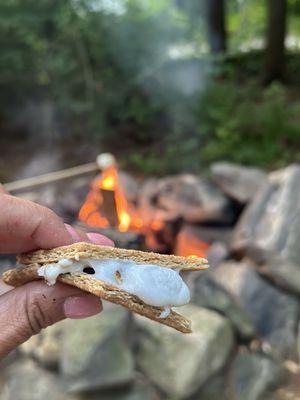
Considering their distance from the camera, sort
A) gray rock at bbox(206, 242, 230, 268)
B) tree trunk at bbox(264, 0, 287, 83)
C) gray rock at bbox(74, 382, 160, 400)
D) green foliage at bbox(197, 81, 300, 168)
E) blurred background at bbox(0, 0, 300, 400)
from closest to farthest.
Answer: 1. gray rock at bbox(74, 382, 160, 400)
2. blurred background at bbox(0, 0, 300, 400)
3. gray rock at bbox(206, 242, 230, 268)
4. green foliage at bbox(197, 81, 300, 168)
5. tree trunk at bbox(264, 0, 287, 83)

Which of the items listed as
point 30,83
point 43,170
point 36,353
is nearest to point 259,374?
point 36,353

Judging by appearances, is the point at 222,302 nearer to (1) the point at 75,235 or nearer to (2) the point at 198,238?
(2) the point at 198,238

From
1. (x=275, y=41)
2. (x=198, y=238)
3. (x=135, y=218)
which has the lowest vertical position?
(x=198, y=238)

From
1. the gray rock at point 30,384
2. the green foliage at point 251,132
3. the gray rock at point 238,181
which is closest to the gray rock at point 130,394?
the gray rock at point 30,384

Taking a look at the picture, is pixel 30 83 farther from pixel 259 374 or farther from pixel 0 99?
pixel 259 374

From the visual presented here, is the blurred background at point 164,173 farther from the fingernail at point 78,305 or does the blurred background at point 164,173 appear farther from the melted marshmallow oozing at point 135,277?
the melted marshmallow oozing at point 135,277

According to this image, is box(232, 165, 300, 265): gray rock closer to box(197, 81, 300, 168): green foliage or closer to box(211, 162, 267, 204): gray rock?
box(211, 162, 267, 204): gray rock

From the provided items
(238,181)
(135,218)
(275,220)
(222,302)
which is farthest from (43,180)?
(222,302)

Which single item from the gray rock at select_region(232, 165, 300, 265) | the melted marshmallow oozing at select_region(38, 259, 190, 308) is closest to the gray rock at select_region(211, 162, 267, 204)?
the gray rock at select_region(232, 165, 300, 265)
